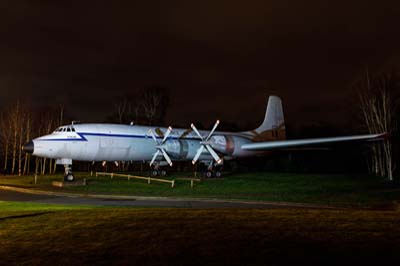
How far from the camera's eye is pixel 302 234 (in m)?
9.02

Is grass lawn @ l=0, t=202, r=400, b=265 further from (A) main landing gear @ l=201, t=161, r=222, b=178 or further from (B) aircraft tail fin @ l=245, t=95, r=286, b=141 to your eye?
(B) aircraft tail fin @ l=245, t=95, r=286, b=141

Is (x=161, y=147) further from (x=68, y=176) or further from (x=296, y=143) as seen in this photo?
(x=296, y=143)

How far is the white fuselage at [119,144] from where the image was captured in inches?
1090

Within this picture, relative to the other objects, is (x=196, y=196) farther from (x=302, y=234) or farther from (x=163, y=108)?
(x=163, y=108)

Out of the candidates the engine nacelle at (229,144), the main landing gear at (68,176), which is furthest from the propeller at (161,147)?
the main landing gear at (68,176)

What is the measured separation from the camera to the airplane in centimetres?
2781

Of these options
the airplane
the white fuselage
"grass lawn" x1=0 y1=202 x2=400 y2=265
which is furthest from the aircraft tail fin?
"grass lawn" x1=0 y1=202 x2=400 y2=265

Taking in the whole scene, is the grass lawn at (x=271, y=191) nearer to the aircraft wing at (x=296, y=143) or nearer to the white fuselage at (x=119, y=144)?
the white fuselage at (x=119, y=144)

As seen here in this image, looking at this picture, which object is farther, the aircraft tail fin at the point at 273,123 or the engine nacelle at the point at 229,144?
the aircraft tail fin at the point at 273,123

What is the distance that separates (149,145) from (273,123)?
1732 centimetres

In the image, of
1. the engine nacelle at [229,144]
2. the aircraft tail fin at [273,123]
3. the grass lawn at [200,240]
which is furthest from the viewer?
the aircraft tail fin at [273,123]

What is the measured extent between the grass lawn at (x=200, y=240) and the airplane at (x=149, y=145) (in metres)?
15.9

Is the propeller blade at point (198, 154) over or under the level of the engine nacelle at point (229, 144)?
under

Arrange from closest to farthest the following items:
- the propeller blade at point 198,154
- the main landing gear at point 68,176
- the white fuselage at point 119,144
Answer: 1. the white fuselage at point 119,144
2. the main landing gear at point 68,176
3. the propeller blade at point 198,154
